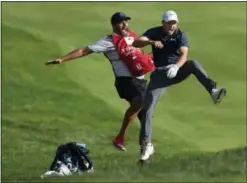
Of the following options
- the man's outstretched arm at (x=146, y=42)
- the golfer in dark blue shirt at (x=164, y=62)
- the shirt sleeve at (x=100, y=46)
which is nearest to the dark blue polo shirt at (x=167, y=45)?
the golfer in dark blue shirt at (x=164, y=62)

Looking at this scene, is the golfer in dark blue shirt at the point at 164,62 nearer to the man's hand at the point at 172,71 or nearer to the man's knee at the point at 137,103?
the man's hand at the point at 172,71

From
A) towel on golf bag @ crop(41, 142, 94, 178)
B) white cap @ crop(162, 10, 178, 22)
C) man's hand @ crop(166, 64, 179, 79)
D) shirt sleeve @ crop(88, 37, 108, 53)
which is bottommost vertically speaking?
towel on golf bag @ crop(41, 142, 94, 178)

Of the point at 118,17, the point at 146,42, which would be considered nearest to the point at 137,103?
the point at 118,17

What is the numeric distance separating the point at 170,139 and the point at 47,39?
4.29 m

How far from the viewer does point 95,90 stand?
16312mm

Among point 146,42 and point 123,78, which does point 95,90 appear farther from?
point 146,42

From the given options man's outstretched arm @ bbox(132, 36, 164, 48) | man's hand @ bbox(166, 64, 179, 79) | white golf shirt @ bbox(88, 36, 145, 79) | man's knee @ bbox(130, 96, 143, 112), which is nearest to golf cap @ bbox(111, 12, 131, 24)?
white golf shirt @ bbox(88, 36, 145, 79)

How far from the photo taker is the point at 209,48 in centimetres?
1778

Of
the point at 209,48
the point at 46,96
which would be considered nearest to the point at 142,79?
the point at 46,96

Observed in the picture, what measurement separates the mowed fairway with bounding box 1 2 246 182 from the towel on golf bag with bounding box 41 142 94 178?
32.3 inches

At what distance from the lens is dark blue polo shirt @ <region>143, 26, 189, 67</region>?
1017cm

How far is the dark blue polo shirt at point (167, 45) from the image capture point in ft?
33.4

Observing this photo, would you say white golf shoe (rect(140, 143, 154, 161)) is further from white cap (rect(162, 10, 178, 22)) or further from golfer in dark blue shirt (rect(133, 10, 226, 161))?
white cap (rect(162, 10, 178, 22))

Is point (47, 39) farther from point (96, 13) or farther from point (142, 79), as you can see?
point (142, 79)
